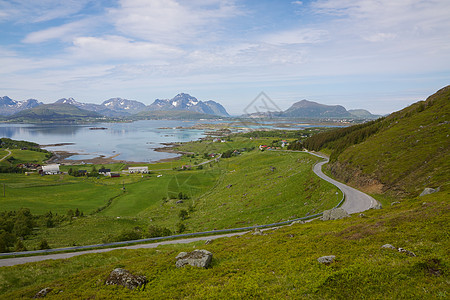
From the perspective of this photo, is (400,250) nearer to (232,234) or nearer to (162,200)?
(232,234)

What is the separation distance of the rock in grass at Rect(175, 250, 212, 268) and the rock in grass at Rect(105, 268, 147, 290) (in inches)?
108

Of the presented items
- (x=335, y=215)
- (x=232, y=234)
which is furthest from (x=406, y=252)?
(x=232, y=234)

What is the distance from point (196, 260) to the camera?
17.3 m

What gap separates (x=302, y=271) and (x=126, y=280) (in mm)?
11360

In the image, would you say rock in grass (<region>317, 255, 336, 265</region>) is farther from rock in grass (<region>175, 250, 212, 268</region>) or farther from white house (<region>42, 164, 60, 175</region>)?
white house (<region>42, 164, 60, 175</region>)

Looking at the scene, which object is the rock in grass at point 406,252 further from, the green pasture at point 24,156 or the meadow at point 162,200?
the green pasture at point 24,156

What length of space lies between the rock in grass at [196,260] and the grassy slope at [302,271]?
0.47 m

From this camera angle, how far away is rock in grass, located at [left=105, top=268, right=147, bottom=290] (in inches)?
600

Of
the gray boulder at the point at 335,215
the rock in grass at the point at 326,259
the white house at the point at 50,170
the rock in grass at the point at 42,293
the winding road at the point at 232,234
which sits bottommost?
the white house at the point at 50,170

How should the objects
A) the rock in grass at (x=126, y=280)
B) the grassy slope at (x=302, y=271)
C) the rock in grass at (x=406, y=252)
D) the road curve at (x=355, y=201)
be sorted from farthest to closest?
the road curve at (x=355, y=201), the rock in grass at (x=126, y=280), the rock in grass at (x=406, y=252), the grassy slope at (x=302, y=271)

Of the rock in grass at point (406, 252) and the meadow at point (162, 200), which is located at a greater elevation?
the rock in grass at point (406, 252)

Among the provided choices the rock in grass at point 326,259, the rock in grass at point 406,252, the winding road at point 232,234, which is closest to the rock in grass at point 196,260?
the rock in grass at point 326,259

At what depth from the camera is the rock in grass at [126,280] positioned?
50.0ft

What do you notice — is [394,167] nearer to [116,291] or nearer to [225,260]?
[225,260]
